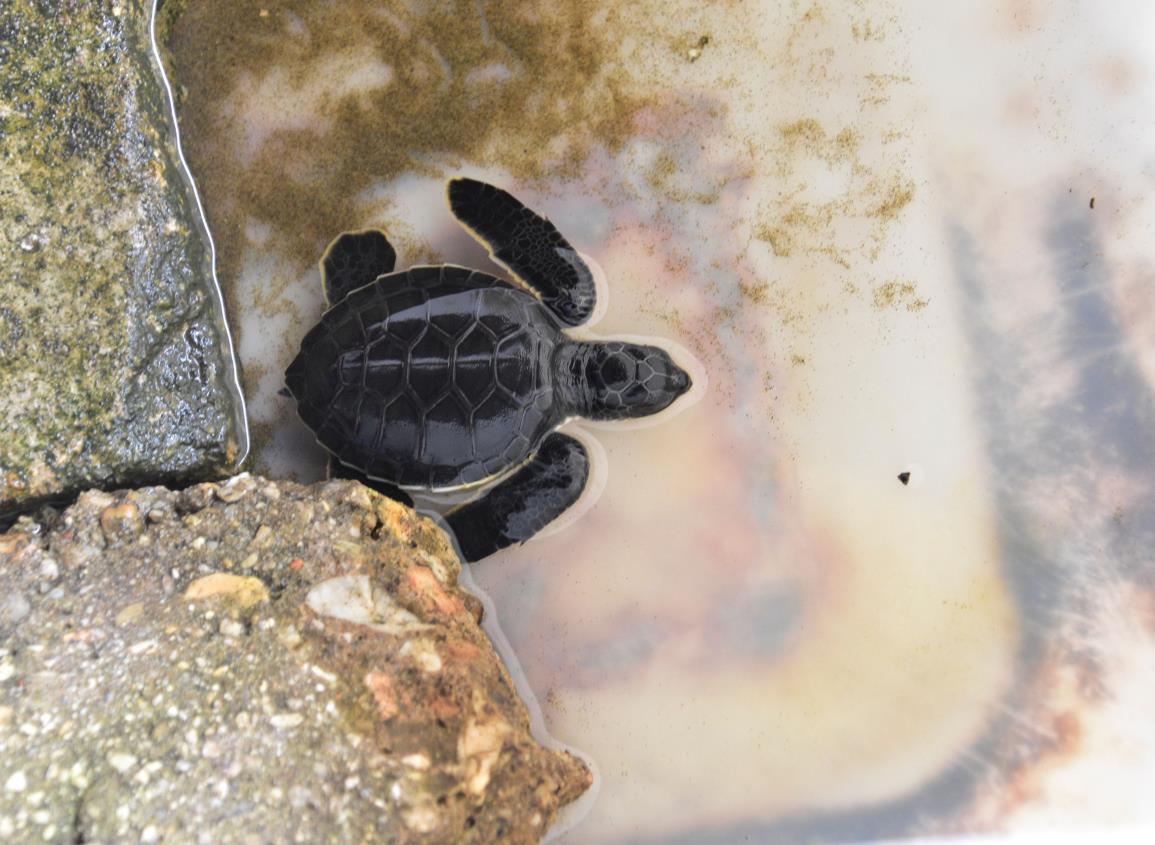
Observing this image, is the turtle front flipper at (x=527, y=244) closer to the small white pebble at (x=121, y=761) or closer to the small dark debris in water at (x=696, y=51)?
the small dark debris in water at (x=696, y=51)

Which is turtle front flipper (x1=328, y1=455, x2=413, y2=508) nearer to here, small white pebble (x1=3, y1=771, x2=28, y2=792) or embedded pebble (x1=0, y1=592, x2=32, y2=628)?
embedded pebble (x1=0, y1=592, x2=32, y2=628)

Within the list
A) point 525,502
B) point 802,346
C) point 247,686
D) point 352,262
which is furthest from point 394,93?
point 247,686

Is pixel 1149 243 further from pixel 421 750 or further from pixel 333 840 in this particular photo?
pixel 333 840

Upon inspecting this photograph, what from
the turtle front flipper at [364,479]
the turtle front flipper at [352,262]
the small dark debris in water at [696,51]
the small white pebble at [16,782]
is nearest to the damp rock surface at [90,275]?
the turtle front flipper at [364,479]

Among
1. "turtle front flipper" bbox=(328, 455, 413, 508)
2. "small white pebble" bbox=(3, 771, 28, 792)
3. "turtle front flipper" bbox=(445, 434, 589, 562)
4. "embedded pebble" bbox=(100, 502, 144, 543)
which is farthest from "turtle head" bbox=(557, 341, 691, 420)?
"small white pebble" bbox=(3, 771, 28, 792)

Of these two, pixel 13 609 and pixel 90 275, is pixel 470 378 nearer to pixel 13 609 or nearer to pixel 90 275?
pixel 90 275

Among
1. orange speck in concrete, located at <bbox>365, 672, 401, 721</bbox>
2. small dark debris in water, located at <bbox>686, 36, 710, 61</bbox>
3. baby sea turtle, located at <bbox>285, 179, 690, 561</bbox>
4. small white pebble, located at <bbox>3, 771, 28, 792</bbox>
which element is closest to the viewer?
small white pebble, located at <bbox>3, 771, 28, 792</bbox>
